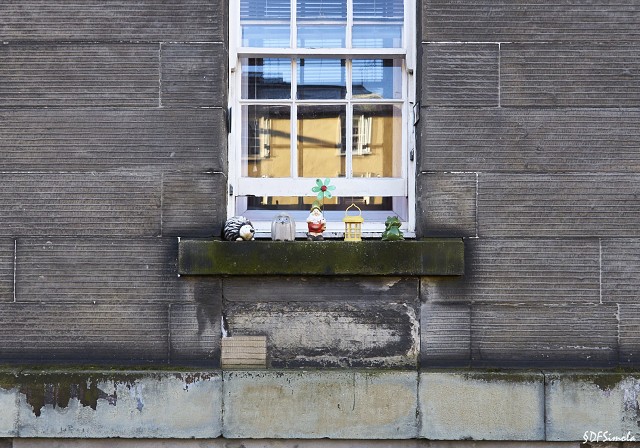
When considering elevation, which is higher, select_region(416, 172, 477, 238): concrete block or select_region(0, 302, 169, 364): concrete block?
select_region(416, 172, 477, 238): concrete block

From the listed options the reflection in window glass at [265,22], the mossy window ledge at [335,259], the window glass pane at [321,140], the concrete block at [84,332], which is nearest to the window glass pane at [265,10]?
the reflection in window glass at [265,22]

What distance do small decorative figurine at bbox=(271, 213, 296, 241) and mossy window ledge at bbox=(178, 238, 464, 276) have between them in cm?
11

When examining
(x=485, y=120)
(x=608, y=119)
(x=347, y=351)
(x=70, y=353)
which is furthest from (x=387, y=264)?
(x=70, y=353)

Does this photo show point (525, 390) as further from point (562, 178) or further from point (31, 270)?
point (31, 270)

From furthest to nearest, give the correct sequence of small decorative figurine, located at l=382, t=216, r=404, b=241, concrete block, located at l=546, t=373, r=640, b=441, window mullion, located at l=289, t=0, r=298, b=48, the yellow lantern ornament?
window mullion, located at l=289, t=0, r=298, b=48
the yellow lantern ornament
small decorative figurine, located at l=382, t=216, r=404, b=241
concrete block, located at l=546, t=373, r=640, b=441

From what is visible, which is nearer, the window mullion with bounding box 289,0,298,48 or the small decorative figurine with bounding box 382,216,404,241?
the small decorative figurine with bounding box 382,216,404,241

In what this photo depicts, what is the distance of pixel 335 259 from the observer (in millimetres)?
5062

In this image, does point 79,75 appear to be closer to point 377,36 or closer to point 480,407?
point 377,36

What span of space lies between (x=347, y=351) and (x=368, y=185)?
1.29m

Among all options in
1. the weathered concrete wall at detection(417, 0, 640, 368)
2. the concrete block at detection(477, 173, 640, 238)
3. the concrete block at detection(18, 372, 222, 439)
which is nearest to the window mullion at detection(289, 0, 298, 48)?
the weathered concrete wall at detection(417, 0, 640, 368)

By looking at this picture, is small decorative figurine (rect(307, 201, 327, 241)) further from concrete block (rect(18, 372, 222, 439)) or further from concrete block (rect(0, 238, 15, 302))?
concrete block (rect(0, 238, 15, 302))

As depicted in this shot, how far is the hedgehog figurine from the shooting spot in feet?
16.7

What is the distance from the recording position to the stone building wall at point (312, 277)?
5.15 m

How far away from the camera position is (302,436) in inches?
200
